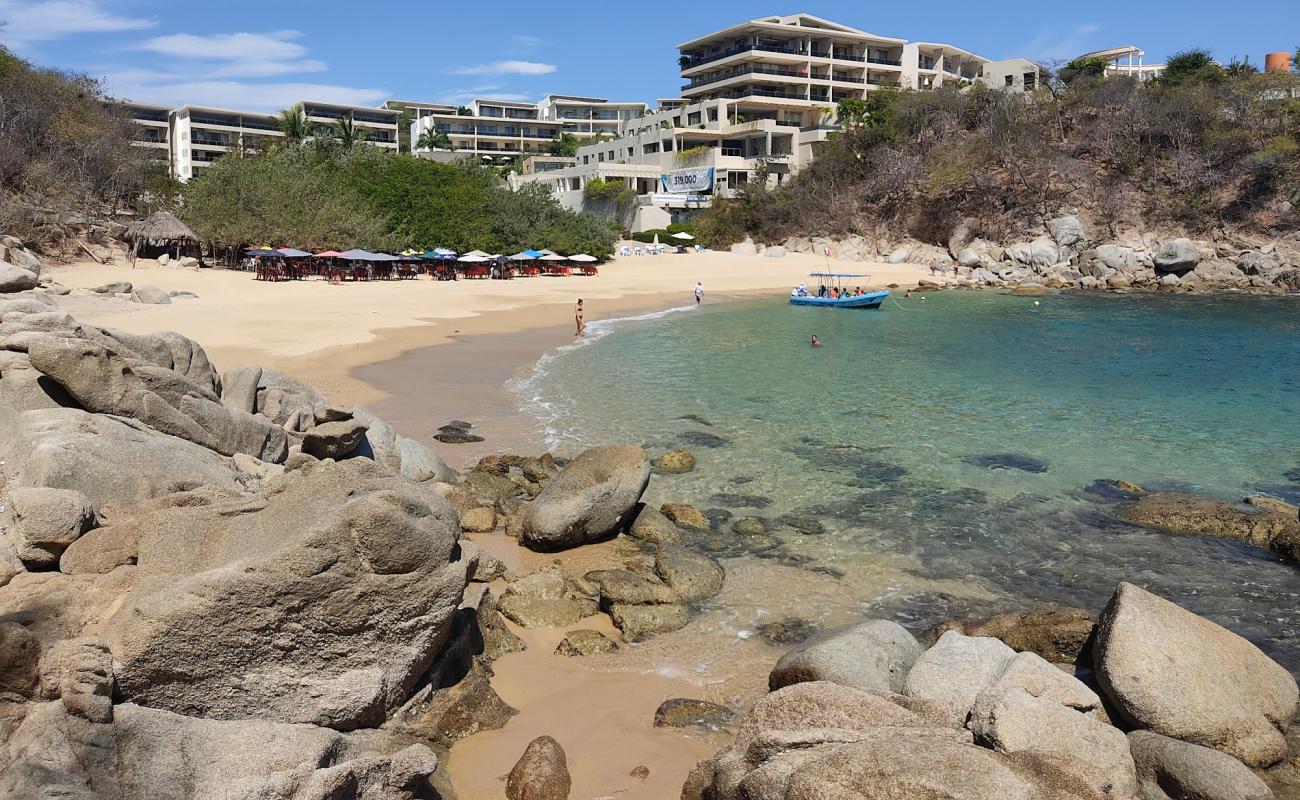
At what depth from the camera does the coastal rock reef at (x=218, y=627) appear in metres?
4.46

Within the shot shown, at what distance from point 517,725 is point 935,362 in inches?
925

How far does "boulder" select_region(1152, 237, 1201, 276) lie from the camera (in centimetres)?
5347

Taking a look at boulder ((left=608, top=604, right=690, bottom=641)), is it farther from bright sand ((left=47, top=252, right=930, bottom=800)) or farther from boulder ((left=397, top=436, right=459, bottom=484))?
boulder ((left=397, top=436, right=459, bottom=484))

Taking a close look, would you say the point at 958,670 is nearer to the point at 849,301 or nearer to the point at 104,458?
the point at 104,458

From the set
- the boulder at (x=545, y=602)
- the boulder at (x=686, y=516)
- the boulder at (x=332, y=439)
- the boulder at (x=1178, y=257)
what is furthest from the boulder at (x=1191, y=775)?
the boulder at (x=1178, y=257)

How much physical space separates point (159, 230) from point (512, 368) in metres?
29.8

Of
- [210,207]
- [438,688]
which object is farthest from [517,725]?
[210,207]

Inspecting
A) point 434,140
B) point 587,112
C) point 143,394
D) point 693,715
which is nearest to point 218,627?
point 693,715

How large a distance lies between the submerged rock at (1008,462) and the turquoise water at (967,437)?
0.07 meters

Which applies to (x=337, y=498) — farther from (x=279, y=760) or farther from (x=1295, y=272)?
(x=1295, y=272)

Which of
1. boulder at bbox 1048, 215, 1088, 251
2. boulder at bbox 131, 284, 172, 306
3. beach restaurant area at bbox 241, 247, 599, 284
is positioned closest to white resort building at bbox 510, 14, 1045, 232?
boulder at bbox 1048, 215, 1088, 251

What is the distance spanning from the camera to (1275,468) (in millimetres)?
16078

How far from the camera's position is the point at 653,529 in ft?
38.9

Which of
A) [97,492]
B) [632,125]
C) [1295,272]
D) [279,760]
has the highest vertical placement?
[632,125]
